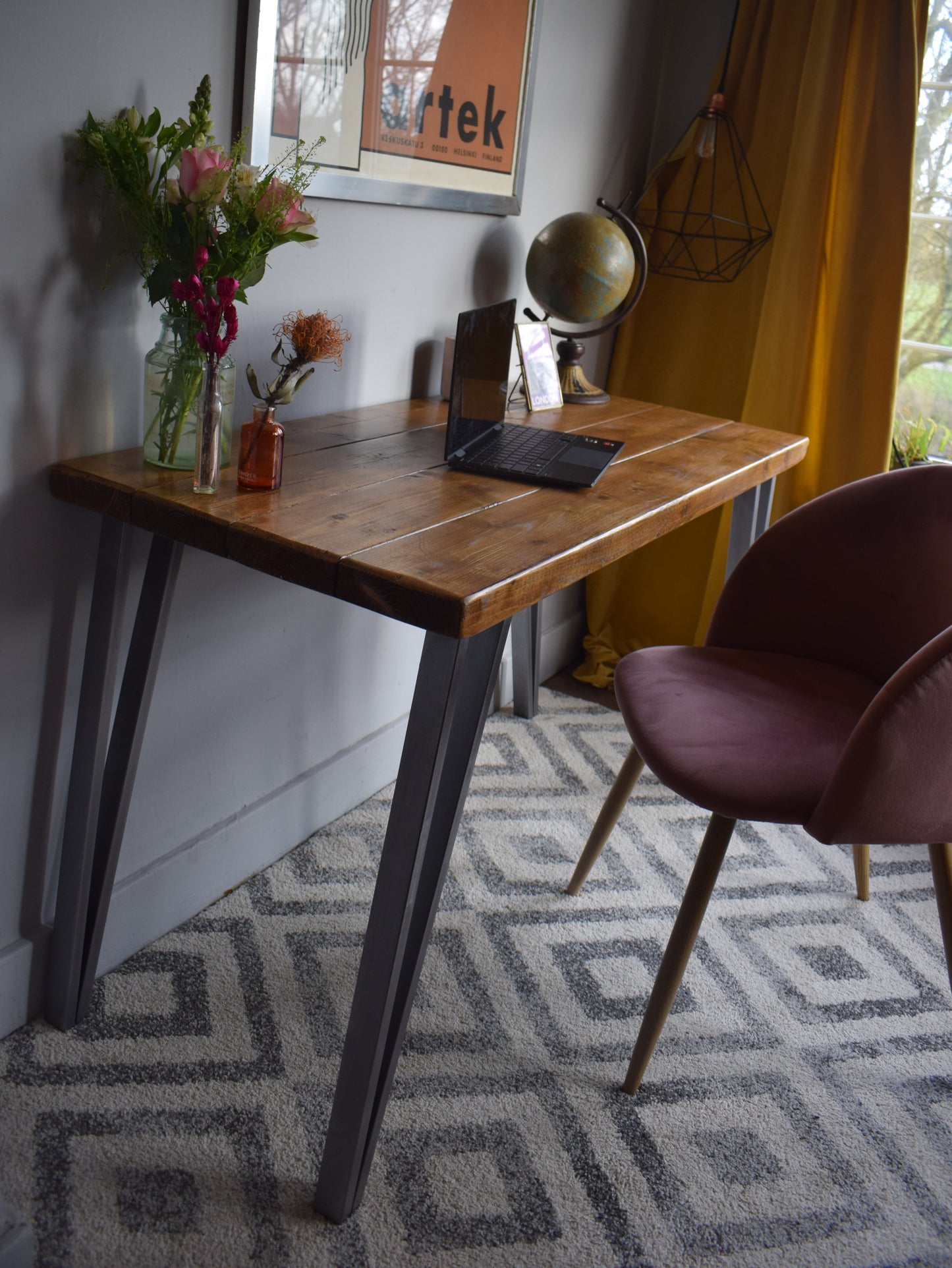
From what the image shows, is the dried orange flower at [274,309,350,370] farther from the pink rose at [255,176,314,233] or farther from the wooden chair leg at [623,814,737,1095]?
the wooden chair leg at [623,814,737,1095]

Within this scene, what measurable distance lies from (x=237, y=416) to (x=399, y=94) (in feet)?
1.90

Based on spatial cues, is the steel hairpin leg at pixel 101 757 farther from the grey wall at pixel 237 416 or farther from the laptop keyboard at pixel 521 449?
the laptop keyboard at pixel 521 449

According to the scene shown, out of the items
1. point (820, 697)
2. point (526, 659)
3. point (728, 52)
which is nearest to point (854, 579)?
point (820, 697)

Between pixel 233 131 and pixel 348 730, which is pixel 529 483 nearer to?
pixel 233 131

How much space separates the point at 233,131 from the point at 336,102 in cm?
21

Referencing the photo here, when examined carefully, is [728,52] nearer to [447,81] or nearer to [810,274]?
[810,274]

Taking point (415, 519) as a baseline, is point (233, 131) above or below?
above

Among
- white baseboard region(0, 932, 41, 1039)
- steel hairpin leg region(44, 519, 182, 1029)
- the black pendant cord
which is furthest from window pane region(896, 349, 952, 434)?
white baseboard region(0, 932, 41, 1039)

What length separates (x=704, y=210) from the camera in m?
2.43

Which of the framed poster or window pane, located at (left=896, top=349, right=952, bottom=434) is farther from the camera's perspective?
window pane, located at (left=896, top=349, right=952, bottom=434)

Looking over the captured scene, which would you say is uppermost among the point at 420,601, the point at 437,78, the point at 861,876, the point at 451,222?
the point at 437,78

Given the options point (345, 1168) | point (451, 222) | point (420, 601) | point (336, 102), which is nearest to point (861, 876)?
point (345, 1168)

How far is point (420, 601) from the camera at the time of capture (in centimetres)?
105

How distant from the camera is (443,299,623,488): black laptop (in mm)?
1504
